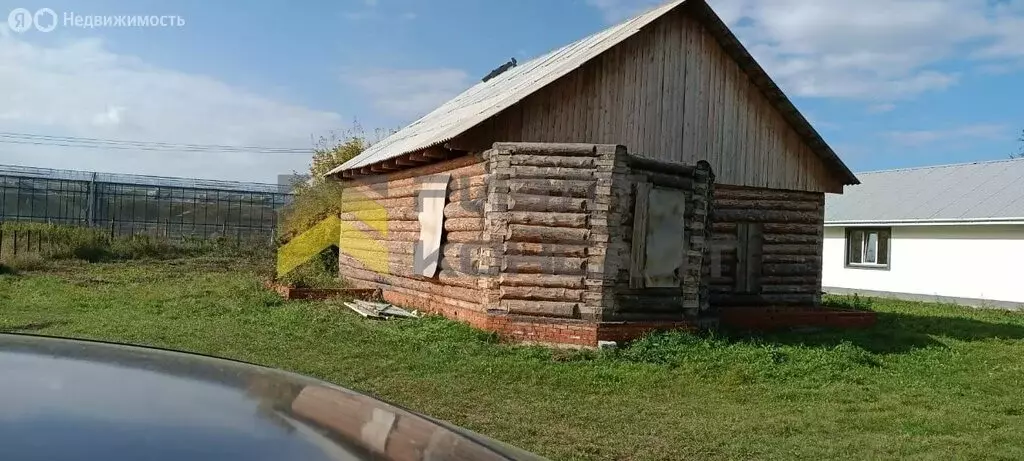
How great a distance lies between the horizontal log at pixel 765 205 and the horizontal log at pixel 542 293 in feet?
18.1

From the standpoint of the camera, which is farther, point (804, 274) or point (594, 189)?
point (804, 274)

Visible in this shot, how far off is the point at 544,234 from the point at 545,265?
0.47 metres

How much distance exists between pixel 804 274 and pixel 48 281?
18174 millimetres

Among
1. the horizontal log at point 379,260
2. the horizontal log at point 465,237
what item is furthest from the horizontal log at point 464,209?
the horizontal log at point 379,260

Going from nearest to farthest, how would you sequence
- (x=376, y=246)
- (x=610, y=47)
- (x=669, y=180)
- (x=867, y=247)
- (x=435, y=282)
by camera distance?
(x=669, y=180)
(x=610, y=47)
(x=435, y=282)
(x=376, y=246)
(x=867, y=247)

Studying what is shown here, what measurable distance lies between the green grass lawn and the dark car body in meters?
4.77

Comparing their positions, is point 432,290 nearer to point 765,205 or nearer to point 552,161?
point 552,161

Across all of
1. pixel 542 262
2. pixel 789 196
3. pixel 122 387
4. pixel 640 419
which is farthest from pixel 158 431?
pixel 789 196

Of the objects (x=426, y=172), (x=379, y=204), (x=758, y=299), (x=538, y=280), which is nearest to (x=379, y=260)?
(x=379, y=204)

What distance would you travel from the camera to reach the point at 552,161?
12445 mm

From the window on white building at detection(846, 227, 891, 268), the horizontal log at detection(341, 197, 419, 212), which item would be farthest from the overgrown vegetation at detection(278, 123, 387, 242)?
the window on white building at detection(846, 227, 891, 268)

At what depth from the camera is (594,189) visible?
12.3 metres

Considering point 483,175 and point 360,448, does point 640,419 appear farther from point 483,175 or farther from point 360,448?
point 360,448

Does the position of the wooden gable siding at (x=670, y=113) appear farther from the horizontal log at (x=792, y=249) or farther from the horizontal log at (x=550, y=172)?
the horizontal log at (x=792, y=249)
